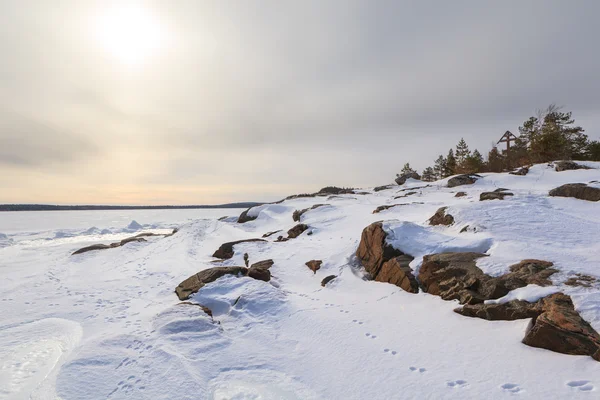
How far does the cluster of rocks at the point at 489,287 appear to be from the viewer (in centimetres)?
419

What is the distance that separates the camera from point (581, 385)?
11.5ft

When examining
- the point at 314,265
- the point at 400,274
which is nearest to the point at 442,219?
the point at 400,274

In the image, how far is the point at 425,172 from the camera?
61625mm

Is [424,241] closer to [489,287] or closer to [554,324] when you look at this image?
[489,287]

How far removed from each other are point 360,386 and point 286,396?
1129mm

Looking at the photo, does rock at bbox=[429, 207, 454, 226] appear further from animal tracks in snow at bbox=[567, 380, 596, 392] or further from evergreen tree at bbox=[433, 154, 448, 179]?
evergreen tree at bbox=[433, 154, 448, 179]

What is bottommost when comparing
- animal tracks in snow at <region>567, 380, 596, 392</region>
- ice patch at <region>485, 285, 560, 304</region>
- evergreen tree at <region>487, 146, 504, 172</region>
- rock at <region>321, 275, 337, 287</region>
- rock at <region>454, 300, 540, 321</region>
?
rock at <region>321, 275, 337, 287</region>

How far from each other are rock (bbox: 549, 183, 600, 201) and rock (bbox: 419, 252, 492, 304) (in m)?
9.89

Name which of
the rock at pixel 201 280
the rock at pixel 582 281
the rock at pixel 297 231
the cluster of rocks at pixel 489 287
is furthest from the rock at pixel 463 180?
the rock at pixel 201 280

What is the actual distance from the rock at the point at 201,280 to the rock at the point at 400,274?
191 inches

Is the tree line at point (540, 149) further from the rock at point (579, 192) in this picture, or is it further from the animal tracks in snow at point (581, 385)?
the animal tracks in snow at point (581, 385)

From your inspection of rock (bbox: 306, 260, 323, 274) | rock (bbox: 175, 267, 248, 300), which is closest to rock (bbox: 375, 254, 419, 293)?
rock (bbox: 306, 260, 323, 274)

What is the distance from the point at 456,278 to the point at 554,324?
2391 millimetres

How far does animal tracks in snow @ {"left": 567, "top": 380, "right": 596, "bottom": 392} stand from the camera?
341 cm
